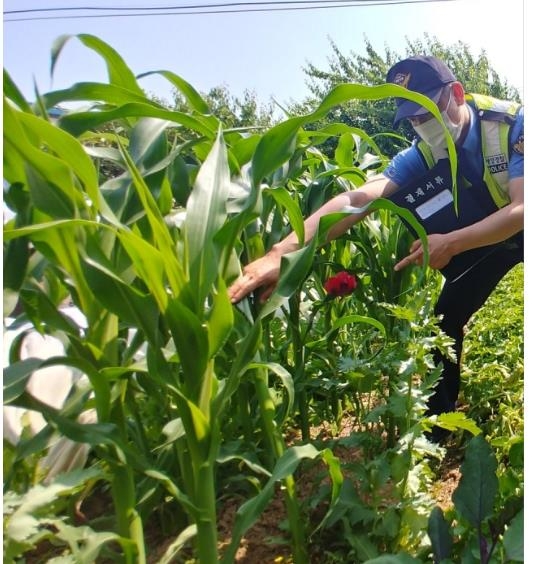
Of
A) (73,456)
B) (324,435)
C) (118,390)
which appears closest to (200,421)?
(118,390)

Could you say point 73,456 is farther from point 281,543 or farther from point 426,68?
point 426,68

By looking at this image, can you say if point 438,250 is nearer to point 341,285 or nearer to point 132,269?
point 341,285

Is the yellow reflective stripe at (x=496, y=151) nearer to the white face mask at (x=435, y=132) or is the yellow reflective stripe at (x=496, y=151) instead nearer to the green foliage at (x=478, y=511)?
the white face mask at (x=435, y=132)

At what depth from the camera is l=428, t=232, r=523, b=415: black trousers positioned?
1.56 m

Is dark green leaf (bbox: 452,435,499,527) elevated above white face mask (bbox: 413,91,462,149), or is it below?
below

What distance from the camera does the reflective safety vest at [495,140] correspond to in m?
1.32

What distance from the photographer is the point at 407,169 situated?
150 centimetres

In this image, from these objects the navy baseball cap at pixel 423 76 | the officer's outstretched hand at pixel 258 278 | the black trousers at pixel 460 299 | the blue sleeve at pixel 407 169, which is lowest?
the black trousers at pixel 460 299

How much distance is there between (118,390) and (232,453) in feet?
0.70

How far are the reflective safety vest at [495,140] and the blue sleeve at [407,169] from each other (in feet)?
0.57

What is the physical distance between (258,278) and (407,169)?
2.41 feet

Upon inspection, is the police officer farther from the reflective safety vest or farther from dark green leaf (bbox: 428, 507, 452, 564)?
dark green leaf (bbox: 428, 507, 452, 564)

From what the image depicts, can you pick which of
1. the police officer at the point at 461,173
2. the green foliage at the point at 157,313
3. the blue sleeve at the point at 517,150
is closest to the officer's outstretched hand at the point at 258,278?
the green foliage at the point at 157,313

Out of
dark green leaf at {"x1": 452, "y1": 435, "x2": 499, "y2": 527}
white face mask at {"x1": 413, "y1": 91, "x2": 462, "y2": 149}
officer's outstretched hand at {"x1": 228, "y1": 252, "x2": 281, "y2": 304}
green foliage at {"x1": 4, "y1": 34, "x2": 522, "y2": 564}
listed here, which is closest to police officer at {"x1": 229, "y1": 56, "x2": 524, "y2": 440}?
white face mask at {"x1": 413, "y1": 91, "x2": 462, "y2": 149}
